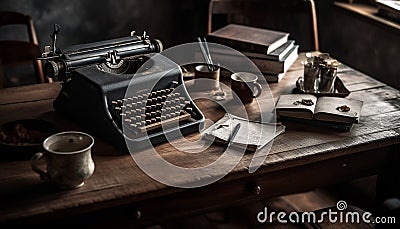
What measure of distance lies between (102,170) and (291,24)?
1980 millimetres

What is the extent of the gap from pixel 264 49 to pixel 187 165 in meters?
0.80

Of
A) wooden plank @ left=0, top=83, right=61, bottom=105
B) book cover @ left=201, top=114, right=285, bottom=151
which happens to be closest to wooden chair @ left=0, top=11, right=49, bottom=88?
wooden plank @ left=0, top=83, right=61, bottom=105

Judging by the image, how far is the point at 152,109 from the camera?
1.86m

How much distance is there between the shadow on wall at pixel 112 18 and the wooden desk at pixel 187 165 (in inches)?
37.9

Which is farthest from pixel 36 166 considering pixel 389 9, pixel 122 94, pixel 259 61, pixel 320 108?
pixel 389 9

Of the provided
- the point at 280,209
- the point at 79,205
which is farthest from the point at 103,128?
the point at 280,209

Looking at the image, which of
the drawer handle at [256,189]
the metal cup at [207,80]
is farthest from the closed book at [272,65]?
the drawer handle at [256,189]

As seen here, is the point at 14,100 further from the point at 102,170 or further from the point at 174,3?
the point at 174,3

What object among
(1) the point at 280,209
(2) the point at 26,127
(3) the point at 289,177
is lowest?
(1) the point at 280,209

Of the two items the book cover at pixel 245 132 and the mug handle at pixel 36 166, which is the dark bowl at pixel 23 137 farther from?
the book cover at pixel 245 132

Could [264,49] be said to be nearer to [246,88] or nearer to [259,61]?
[259,61]

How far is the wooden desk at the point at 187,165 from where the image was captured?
4.98 ft

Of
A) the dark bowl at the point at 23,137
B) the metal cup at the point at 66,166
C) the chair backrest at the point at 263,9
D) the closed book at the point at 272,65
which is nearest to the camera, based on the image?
the metal cup at the point at 66,166

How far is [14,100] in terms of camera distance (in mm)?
2092
